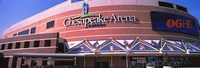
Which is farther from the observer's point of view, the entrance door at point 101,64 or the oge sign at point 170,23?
the oge sign at point 170,23

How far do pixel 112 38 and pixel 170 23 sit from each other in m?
12.3

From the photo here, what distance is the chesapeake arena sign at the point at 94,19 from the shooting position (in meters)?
40.9

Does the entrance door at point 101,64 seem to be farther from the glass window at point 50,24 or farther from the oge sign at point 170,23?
the glass window at point 50,24

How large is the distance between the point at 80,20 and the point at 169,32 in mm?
18081

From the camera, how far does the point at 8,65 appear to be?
43156mm

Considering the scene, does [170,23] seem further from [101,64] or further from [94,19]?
[101,64]

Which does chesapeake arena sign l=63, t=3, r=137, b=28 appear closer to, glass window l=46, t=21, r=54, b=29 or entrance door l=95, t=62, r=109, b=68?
glass window l=46, t=21, r=54, b=29

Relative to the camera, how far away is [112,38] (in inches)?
1555

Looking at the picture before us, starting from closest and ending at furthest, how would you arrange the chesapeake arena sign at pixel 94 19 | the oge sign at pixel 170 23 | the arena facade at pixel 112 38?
the arena facade at pixel 112 38 < the chesapeake arena sign at pixel 94 19 < the oge sign at pixel 170 23

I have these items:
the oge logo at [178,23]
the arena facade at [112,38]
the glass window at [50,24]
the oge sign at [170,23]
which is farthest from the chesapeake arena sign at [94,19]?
the oge logo at [178,23]

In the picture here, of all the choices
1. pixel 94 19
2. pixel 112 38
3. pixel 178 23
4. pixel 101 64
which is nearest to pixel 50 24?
pixel 94 19

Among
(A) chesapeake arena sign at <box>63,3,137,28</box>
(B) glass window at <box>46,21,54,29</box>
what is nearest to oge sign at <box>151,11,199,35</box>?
(A) chesapeake arena sign at <box>63,3,137,28</box>

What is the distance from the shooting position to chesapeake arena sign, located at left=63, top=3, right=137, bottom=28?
40.9 metres

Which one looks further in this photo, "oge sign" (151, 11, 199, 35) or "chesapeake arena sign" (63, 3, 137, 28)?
"oge sign" (151, 11, 199, 35)
